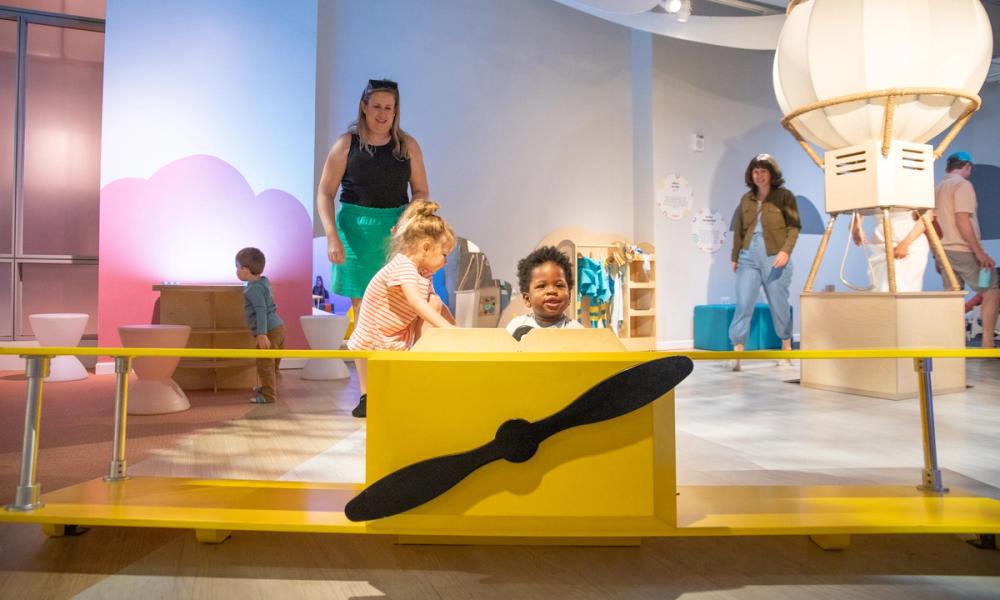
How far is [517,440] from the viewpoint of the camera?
1.22 metres

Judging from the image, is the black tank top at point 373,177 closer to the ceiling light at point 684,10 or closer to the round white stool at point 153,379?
the round white stool at point 153,379

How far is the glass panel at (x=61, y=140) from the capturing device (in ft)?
18.6

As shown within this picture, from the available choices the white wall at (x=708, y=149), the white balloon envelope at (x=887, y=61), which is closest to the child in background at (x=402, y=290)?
the white balloon envelope at (x=887, y=61)

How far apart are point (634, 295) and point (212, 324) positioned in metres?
4.56

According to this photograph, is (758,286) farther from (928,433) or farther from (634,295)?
(928,433)

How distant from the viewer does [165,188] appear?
5008 millimetres

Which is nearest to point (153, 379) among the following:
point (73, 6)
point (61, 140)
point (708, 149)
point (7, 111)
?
point (61, 140)

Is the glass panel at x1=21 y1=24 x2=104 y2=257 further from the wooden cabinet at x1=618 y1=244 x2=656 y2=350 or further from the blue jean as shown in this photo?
the blue jean

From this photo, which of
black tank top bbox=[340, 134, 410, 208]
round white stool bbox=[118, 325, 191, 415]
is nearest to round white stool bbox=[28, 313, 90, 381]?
round white stool bbox=[118, 325, 191, 415]

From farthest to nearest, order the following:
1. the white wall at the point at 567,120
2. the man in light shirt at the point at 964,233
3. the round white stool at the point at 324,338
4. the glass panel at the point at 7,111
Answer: the white wall at the point at 567,120 < the glass panel at the point at 7,111 < the man in light shirt at the point at 964,233 < the round white stool at the point at 324,338

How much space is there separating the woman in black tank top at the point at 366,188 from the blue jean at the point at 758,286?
3296mm

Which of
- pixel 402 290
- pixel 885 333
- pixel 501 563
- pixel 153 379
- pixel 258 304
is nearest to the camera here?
pixel 501 563

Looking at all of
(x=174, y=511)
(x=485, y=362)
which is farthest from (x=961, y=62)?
(x=174, y=511)

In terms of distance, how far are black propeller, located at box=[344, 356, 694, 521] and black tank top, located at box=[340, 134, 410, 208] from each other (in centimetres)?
223
